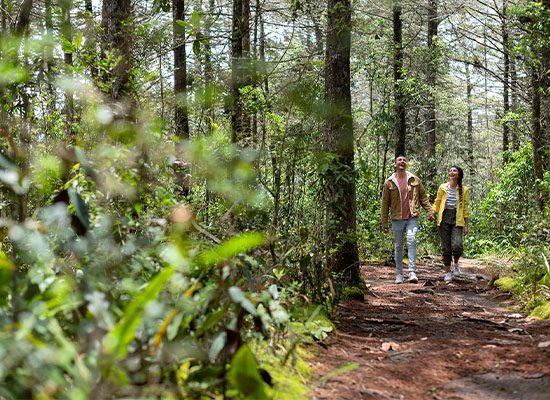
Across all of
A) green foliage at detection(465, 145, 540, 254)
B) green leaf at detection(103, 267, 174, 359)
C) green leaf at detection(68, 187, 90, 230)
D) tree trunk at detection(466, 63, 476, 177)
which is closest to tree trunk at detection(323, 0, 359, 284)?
green leaf at detection(68, 187, 90, 230)

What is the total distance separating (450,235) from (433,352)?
5.82m

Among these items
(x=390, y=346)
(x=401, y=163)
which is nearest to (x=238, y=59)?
(x=401, y=163)

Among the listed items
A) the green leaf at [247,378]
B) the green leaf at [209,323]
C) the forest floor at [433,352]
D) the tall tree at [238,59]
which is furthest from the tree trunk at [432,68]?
the green leaf at [247,378]

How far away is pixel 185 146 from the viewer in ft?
11.0

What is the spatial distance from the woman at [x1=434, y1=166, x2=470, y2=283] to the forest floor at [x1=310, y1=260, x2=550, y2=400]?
2061 millimetres

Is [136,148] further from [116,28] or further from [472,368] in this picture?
[116,28]

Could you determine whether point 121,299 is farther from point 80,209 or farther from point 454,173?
point 454,173

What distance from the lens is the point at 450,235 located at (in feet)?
32.8

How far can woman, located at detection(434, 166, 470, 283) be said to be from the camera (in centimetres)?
977

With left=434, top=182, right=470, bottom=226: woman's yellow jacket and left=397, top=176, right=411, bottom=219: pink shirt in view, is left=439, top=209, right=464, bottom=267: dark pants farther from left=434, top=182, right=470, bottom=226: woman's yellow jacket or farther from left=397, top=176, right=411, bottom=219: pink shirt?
left=397, top=176, right=411, bottom=219: pink shirt

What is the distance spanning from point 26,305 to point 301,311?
3121mm

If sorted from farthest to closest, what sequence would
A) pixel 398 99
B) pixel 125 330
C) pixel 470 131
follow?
pixel 470 131 < pixel 398 99 < pixel 125 330

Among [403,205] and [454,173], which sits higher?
[454,173]

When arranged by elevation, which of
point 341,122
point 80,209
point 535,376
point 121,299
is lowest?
point 535,376
